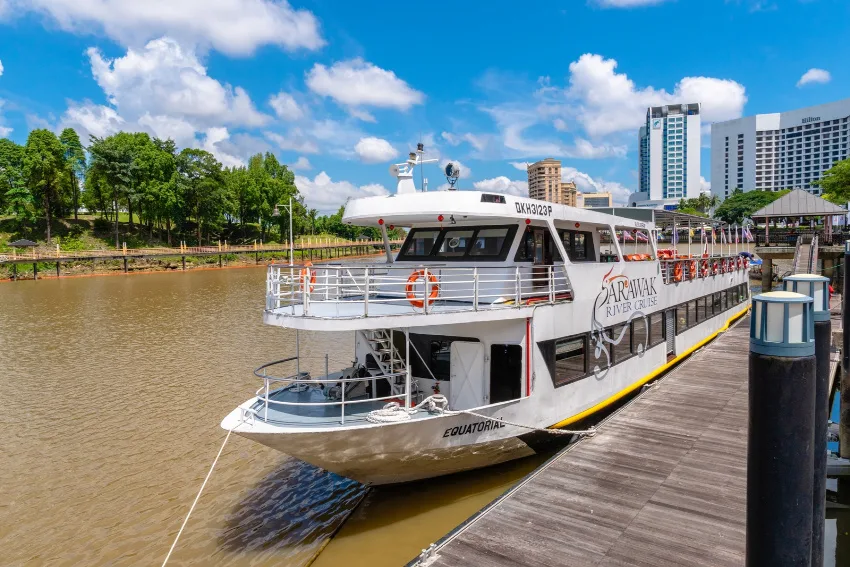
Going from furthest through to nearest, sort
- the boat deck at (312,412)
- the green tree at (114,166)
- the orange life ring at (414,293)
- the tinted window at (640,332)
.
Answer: the green tree at (114,166)
the tinted window at (640,332)
the orange life ring at (414,293)
the boat deck at (312,412)

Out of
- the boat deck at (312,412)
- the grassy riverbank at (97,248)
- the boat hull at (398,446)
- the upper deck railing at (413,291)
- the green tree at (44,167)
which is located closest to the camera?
the boat hull at (398,446)

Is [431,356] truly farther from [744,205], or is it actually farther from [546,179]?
[744,205]

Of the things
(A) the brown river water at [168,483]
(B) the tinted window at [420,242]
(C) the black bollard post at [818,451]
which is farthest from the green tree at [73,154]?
(C) the black bollard post at [818,451]

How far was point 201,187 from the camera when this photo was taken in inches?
2940

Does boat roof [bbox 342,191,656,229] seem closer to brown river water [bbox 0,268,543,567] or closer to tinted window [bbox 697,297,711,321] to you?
brown river water [bbox 0,268,543,567]

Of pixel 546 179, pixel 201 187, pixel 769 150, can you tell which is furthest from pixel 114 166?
pixel 769 150

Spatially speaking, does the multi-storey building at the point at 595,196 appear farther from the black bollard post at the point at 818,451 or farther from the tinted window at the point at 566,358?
the black bollard post at the point at 818,451

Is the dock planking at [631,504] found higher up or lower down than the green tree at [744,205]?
lower down

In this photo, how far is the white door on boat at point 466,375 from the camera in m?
9.57

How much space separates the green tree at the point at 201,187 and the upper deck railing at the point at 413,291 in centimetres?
7180

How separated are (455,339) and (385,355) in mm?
1486

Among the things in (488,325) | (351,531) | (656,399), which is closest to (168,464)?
(351,531)

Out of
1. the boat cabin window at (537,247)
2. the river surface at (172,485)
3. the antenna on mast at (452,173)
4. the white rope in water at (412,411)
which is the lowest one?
the river surface at (172,485)

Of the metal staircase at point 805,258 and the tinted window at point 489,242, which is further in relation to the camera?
the metal staircase at point 805,258
